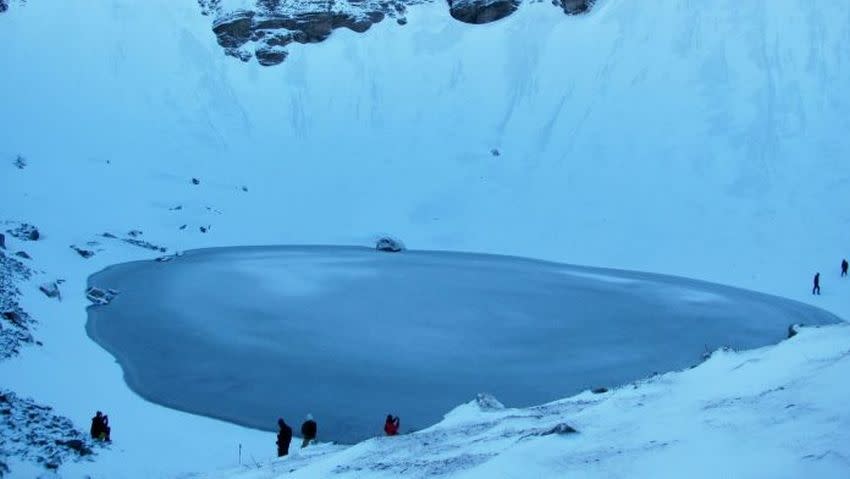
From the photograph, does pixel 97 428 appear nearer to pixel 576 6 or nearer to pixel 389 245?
pixel 389 245

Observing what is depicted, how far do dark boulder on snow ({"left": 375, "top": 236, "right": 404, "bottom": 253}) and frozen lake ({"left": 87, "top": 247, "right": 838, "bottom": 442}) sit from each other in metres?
5.94

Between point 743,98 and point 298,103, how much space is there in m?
35.8

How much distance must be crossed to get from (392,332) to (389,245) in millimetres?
19904

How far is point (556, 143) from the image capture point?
165ft

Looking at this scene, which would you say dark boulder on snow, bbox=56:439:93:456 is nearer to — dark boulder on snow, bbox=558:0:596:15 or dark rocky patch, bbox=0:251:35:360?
dark rocky patch, bbox=0:251:35:360

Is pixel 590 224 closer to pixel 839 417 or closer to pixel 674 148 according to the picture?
pixel 674 148

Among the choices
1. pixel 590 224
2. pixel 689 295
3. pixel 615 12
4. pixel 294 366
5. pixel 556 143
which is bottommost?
pixel 294 366

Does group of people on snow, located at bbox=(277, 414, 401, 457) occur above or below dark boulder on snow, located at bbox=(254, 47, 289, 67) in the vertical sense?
below

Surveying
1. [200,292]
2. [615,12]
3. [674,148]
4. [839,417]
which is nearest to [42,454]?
[839,417]

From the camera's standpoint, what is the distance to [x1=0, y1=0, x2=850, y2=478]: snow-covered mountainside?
33.2m

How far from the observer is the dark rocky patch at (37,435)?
1255 centimetres

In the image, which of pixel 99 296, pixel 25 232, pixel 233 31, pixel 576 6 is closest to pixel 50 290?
pixel 99 296

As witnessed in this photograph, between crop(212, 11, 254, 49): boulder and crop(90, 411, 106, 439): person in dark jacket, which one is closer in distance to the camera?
crop(90, 411, 106, 439): person in dark jacket

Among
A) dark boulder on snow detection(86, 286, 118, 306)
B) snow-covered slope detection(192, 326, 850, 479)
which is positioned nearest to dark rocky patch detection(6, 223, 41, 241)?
dark boulder on snow detection(86, 286, 118, 306)
